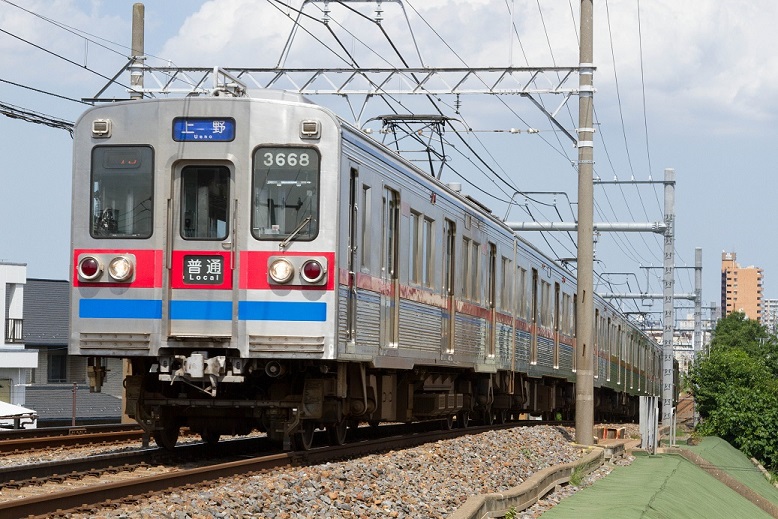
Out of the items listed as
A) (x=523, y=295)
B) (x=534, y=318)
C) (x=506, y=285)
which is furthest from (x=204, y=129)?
(x=534, y=318)

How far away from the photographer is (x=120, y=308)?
1145 centimetres

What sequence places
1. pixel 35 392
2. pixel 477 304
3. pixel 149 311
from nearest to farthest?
pixel 149 311
pixel 477 304
pixel 35 392

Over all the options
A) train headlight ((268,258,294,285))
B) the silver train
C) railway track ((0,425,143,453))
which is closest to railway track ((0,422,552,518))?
the silver train

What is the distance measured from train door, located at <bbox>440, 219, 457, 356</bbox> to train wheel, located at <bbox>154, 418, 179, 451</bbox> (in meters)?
4.32

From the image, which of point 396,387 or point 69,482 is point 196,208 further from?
point 396,387

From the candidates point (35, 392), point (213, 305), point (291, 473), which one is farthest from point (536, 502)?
point (35, 392)

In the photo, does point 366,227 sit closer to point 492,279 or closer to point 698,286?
point 492,279

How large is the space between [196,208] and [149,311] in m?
1.04

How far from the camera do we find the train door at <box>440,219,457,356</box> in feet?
52.0

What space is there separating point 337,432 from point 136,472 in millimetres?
2871

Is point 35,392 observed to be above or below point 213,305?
below

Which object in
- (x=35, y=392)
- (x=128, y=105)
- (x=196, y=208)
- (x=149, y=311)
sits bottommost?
(x=35, y=392)

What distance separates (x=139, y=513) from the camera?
314 inches

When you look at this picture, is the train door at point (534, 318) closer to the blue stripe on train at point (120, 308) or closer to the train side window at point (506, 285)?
the train side window at point (506, 285)
